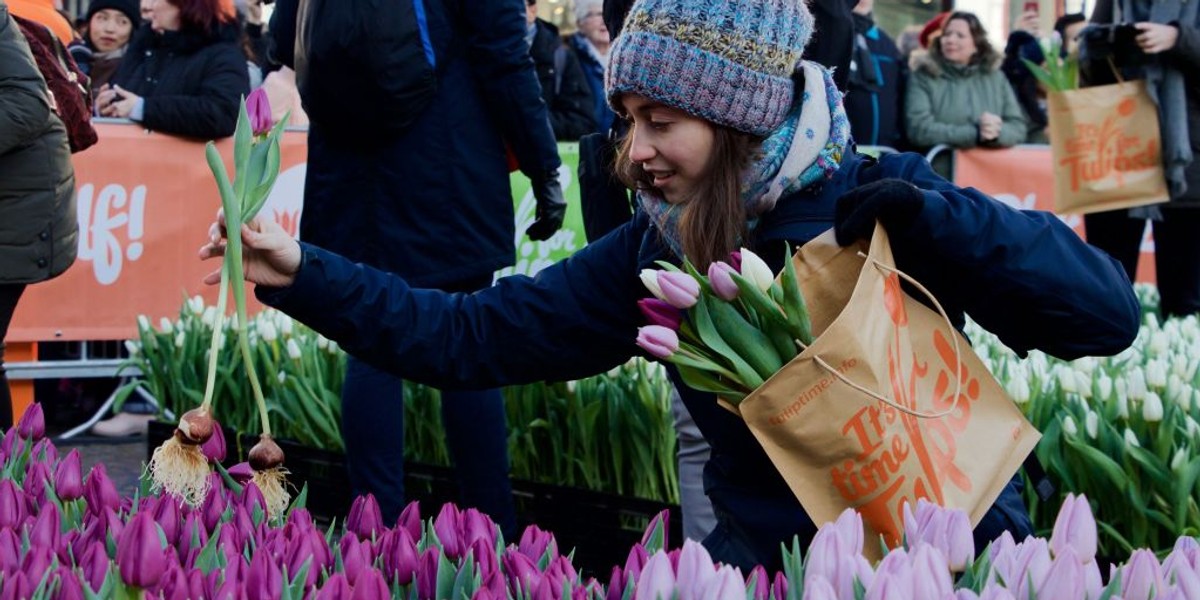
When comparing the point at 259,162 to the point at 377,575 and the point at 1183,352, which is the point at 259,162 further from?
the point at 1183,352

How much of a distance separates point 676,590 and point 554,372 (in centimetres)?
123

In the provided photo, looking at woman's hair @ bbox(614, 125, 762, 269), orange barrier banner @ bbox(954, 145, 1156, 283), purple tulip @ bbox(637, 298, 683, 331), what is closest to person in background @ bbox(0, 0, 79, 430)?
woman's hair @ bbox(614, 125, 762, 269)

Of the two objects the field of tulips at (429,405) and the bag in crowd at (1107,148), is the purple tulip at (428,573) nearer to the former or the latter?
the field of tulips at (429,405)

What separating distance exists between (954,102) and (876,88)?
666 millimetres

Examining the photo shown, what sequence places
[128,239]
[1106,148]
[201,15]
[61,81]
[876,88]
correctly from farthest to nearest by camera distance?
[876,88] → [128,239] → [201,15] → [1106,148] → [61,81]

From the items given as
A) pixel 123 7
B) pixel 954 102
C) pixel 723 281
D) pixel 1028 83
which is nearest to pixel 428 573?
pixel 723 281

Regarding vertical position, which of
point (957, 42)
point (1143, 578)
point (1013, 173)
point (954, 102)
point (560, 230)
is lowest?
point (560, 230)

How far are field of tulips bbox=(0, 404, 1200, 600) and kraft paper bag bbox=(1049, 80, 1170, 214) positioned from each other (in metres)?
4.90

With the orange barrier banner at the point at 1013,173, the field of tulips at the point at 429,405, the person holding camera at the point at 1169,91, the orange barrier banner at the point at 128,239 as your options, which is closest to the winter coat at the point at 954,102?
the orange barrier banner at the point at 1013,173

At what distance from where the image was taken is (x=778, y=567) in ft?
8.75

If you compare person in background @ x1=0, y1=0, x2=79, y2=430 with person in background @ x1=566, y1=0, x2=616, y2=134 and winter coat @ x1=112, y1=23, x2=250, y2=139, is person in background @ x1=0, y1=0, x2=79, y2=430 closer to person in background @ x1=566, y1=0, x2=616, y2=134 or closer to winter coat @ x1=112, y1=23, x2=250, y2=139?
winter coat @ x1=112, y1=23, x2=250, y2=139

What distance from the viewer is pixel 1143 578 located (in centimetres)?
188

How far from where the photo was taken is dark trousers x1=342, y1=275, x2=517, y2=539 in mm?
4699

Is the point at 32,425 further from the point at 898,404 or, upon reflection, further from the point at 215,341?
the point at 898,404
